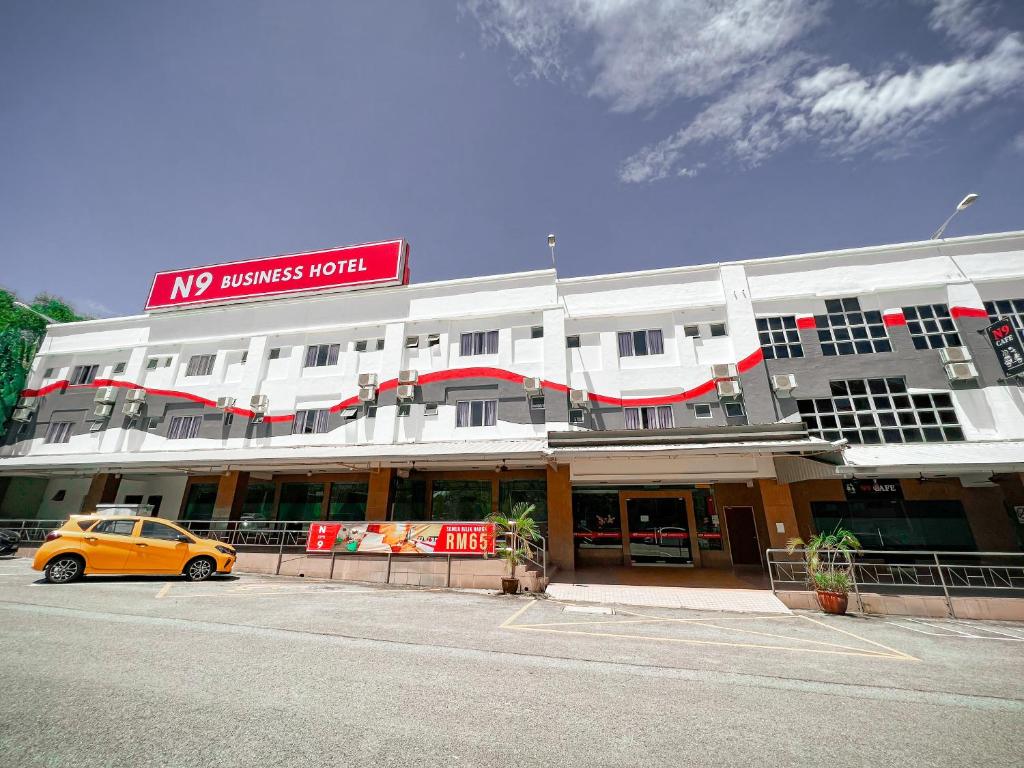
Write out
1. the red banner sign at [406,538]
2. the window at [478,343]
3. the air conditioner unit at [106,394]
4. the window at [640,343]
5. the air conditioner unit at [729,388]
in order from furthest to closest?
the air conditioner unit at [106,394] < the window at [478,343] < the window at [640,343] < the air conditioner unit at [729,388] < the red banner sign at [406,538]

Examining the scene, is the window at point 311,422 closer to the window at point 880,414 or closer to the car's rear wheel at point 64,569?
the car's rear wheel at point 64,569

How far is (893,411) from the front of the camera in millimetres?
16750

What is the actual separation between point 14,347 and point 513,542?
33.1 metres

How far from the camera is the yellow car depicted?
35.7ft

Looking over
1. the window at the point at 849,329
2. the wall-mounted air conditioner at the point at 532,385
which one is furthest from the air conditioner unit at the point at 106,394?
the window at the point at 849,329

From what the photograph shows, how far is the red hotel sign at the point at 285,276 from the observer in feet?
76.1

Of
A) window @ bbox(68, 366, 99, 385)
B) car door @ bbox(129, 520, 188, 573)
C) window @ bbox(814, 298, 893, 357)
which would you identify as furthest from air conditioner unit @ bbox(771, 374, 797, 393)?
window @ bbox(68, 366, 99, 385)

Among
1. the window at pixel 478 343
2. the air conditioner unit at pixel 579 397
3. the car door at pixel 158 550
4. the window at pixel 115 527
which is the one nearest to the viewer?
the window at pixel 115 527

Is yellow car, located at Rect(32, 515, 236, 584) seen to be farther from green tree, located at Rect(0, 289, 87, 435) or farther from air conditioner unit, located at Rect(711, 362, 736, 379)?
green tree, located at Rect(0, 289, 87, 435)

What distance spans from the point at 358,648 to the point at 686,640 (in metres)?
5.69

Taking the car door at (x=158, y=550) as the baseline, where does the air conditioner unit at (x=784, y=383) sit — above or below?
above

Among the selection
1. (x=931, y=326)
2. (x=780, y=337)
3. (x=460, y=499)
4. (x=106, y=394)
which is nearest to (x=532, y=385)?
(x=460, y=499)

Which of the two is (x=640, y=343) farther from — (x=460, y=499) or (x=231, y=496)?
(x=231, y=496)

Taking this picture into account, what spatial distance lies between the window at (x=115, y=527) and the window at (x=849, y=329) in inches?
978
